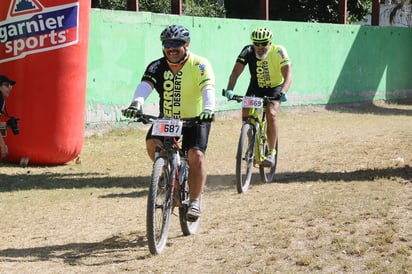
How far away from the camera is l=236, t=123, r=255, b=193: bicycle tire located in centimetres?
941

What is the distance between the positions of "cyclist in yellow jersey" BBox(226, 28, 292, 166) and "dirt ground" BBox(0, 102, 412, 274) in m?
0.73

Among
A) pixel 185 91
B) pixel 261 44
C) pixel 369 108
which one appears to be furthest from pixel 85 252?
pixel 369 108

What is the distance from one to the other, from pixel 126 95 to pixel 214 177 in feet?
16.4

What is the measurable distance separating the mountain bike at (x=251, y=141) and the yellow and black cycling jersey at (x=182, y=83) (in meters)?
2.22

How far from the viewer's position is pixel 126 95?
1544cm

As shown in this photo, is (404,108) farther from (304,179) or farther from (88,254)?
(88,254)

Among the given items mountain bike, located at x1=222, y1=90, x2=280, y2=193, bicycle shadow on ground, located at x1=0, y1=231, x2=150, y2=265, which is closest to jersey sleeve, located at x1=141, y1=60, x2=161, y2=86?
bicycle shadow on ground, located at x1=0, y1=231, x2=150, y2=265

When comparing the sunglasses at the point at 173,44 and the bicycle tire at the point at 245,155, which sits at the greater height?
the sunglasses at the point at 173,44

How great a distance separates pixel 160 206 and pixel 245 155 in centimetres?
318

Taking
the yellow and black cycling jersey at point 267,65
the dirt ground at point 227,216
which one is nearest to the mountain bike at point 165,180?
the dirt ground at point 227,216

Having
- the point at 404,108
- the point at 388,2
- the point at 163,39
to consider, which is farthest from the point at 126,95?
the point at 388,2

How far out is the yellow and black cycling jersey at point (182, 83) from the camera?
7152 millimetres

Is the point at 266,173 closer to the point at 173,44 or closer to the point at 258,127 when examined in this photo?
the point at 258,127

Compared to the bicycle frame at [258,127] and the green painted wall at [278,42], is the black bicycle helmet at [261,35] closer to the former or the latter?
the bicycle frame at [258,127]
